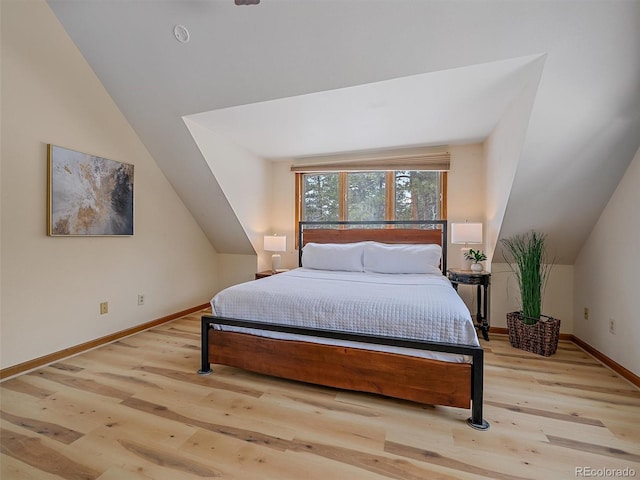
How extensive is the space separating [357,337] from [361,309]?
0.59 ft

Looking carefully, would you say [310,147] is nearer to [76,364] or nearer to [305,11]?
[305,11]

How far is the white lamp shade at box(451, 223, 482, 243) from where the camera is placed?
10.4ft

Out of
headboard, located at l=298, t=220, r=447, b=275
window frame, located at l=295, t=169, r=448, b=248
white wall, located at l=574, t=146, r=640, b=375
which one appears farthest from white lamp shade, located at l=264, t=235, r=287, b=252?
white wall, located at l=574, t=146, r=640, b=375

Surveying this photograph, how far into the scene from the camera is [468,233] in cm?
320

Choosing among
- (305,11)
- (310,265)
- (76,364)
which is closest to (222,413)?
(76,364)

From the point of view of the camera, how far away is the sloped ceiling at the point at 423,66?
5.68 ft

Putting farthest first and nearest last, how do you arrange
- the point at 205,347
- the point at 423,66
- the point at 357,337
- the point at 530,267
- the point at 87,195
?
the point at 530,267
the point at 87,195
the point at 205,347
the point at 423,66
the point at 357,337

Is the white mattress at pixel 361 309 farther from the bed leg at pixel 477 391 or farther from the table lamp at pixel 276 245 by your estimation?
the table lamp at pixel 276 245

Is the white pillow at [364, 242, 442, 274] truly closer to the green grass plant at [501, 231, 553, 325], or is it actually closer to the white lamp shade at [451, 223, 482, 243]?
the white lamp shade at [451, 223, 482, 243]

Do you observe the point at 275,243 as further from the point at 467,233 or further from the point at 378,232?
the point at 467,233

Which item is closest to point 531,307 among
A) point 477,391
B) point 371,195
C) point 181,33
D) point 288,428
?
point 477,391

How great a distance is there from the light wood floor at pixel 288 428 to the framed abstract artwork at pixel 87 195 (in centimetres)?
118

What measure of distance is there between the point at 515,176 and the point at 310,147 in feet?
7.45

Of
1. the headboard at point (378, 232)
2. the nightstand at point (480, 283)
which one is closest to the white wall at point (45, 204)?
the headboard at point (378, 232)
